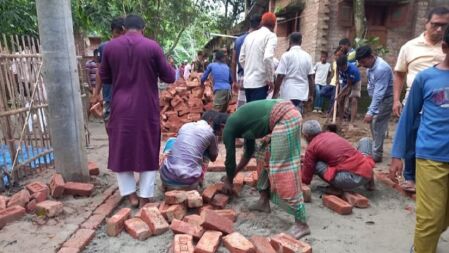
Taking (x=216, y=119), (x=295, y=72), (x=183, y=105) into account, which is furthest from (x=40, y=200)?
(x=183, y=105)

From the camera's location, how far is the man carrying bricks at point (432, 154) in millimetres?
2199

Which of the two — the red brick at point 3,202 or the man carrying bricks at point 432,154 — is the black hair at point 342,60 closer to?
the man carrying bricks at point 432,154

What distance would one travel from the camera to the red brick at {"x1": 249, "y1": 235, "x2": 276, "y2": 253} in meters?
2.60

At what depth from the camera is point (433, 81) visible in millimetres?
2230

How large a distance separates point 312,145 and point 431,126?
1508 mm

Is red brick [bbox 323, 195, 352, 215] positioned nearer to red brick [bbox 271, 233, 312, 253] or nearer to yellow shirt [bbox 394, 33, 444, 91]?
red brick [bbox 271, 233, 312, 253]

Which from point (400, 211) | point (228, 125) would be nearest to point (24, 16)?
point (228, 125)

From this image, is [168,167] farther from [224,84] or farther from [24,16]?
[24,16]

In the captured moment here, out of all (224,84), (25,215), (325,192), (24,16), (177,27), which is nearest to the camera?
(25,215)

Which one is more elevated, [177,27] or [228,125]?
[177,27]

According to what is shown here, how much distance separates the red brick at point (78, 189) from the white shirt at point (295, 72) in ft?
10.2

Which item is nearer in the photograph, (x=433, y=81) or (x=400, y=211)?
(x=433, y=81)

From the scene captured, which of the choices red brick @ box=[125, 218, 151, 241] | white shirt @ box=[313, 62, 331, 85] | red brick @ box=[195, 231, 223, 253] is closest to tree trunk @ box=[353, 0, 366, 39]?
white shirt @ box=[313, 62, 331, 85]

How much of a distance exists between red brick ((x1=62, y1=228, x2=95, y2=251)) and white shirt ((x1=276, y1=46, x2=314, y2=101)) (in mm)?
3480
